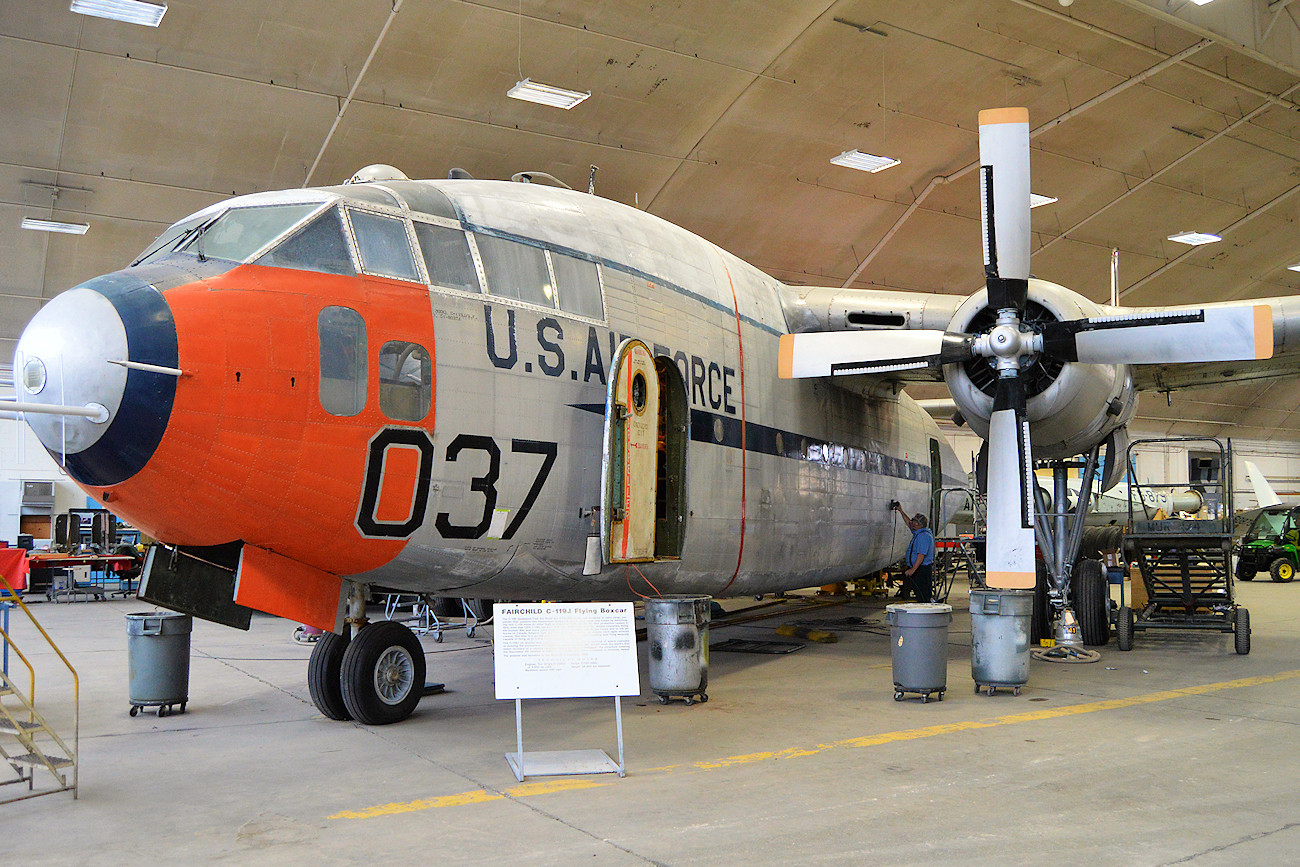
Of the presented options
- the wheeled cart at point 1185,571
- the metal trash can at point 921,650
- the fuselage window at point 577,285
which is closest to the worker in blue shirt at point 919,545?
the wheeled cart at point 1185,571

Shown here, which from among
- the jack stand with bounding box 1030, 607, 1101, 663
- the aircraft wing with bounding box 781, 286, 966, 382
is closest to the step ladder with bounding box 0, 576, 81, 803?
the aircraft wing with bounding box 781, 286, 966, 382

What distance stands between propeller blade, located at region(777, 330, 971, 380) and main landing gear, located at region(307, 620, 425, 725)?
205 inches

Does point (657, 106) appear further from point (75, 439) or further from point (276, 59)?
point (75, 439)

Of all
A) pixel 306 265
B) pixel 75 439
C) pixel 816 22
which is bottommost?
pixel 75 439

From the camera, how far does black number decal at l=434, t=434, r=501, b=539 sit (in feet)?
24.1

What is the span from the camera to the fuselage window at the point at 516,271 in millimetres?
7898

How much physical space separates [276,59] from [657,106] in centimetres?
802

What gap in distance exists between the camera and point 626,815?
5.50 m

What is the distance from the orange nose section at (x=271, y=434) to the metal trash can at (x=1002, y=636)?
552 cm

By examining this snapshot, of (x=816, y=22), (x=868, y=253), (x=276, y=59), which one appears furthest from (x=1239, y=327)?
(x=868, y=253)

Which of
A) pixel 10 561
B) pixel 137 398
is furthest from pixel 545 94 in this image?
pixel 137 398

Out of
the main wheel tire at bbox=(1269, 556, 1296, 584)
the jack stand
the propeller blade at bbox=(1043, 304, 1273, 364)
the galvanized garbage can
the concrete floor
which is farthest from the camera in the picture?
the main wheel tire at bbox=(1269, 556, 1296, 584)

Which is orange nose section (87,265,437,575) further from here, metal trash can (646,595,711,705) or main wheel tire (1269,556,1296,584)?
main wheel tire (1269,556,1296,584)

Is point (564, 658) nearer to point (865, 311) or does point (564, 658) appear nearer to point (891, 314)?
point (865, 311)
